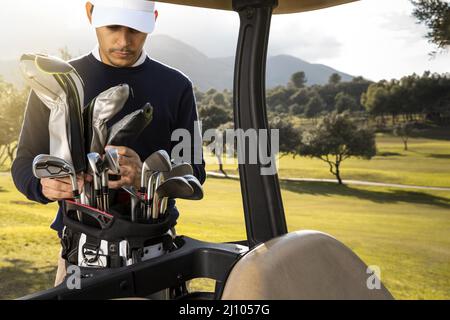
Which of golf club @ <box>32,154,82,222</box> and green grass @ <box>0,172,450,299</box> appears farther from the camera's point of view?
green grass @ <box>0,172,450,299</box>

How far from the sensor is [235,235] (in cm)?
863

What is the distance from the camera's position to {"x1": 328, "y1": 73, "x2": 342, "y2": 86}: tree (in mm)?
14748

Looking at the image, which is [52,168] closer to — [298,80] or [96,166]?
[96,166]

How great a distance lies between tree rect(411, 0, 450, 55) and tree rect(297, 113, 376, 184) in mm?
6442

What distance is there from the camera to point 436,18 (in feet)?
21.4

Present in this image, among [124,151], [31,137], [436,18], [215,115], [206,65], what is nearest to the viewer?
[124,151]

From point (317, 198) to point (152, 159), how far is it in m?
12.7

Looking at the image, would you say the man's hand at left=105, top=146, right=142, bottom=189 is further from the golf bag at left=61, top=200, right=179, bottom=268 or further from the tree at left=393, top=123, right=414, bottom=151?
the tree at left=393, top=123, right=414, bottom=151

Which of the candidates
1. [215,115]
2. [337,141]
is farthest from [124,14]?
[337,141]

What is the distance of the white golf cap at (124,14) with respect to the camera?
2.83 feet

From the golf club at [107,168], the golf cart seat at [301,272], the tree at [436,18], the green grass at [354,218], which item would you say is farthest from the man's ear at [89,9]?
the tree at [436,18]

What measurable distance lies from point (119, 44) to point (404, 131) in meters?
13.2

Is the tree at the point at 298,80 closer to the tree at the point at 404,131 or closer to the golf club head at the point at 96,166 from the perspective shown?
the tree at the point at 404,131

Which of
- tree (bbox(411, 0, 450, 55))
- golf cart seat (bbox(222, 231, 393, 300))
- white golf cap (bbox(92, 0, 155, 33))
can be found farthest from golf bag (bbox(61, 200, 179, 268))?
tree (bbox(411, 0, 450, 55))
